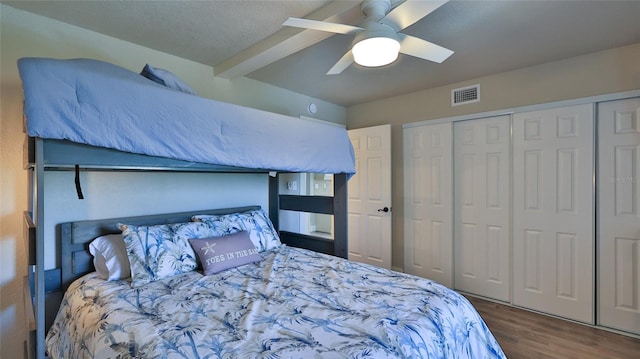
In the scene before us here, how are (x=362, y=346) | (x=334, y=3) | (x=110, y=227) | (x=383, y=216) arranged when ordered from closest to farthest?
(x=362, y=346)
(x=334, y=3)
(x=110, y=227)
(x=383, y=216)

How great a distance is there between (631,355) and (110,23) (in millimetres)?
4237

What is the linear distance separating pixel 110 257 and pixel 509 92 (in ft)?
11.7

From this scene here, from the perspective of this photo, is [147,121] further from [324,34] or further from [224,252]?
[324,34]

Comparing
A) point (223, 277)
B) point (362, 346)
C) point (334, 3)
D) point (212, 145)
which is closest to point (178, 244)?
point (223, 277)

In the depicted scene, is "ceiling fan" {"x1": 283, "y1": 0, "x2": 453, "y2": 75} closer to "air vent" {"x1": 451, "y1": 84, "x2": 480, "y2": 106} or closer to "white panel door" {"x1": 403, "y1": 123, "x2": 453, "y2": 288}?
"air vent" {"x1": 451, "y1": 84, "x2": 480, "y2": 106}

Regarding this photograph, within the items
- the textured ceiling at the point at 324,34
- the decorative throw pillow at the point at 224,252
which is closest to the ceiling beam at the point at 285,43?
the textured ceiling at the point at 324,34

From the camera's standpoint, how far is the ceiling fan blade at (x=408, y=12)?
134 centimetres

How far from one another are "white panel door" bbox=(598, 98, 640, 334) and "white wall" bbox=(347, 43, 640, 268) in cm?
23

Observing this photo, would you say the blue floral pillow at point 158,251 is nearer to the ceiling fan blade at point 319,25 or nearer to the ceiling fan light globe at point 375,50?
the ceiling fan blade at point 319,25

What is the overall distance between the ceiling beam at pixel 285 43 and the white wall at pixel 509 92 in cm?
183

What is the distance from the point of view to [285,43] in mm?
2045

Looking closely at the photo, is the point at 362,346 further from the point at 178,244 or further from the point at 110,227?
the point at 110,227

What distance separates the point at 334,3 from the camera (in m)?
1.70

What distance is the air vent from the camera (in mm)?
3029
